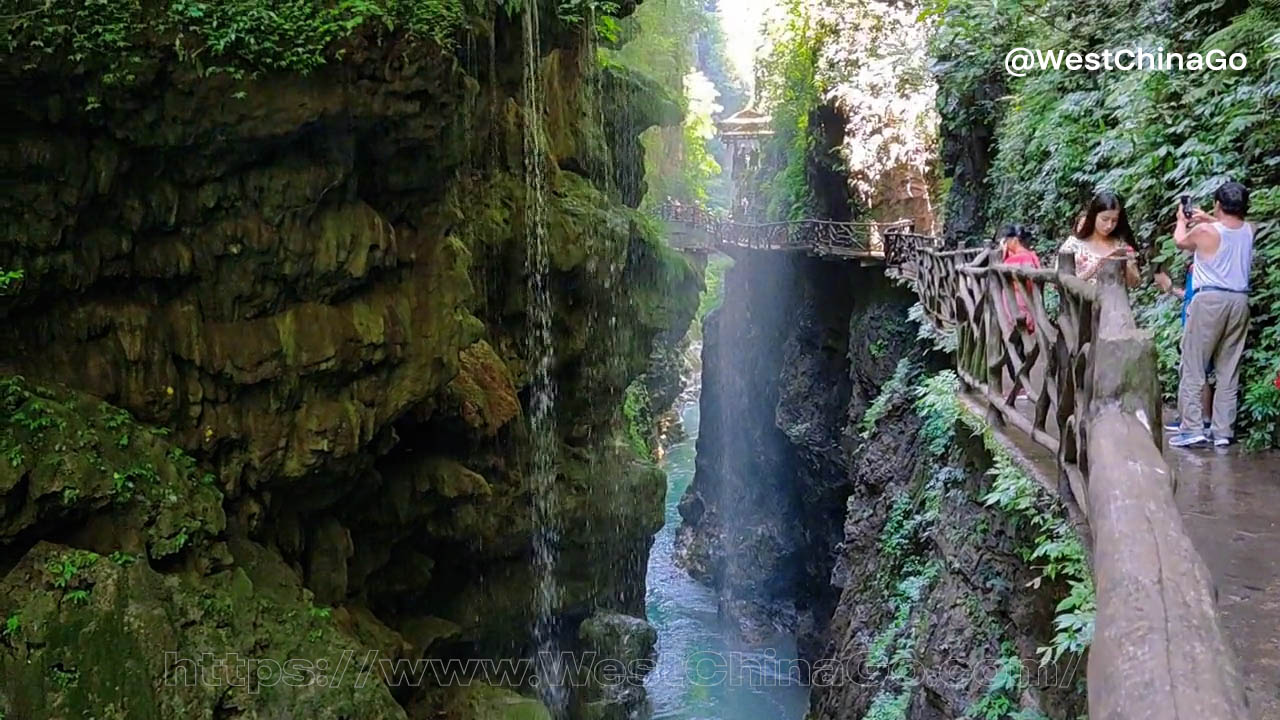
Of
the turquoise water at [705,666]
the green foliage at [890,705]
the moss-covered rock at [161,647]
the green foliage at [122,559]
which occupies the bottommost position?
the turquoise water at [705,666]

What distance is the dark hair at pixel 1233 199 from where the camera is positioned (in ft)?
16.4

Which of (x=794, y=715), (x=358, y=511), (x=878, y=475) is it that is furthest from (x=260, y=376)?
(x=794, y=715)

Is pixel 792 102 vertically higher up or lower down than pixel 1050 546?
higher up

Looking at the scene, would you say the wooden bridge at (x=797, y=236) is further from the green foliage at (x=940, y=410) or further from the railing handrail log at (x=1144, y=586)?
the railing handrail log at (x=1144, y=586)

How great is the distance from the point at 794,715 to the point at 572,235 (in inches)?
443

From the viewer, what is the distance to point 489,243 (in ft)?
37.5

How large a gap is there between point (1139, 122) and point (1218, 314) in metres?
3.92

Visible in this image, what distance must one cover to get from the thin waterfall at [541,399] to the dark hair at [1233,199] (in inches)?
333

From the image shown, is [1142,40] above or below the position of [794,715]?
above

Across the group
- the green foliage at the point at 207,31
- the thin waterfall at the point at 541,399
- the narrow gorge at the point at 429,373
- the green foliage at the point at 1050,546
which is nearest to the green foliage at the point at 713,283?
the narrow gorge at the point at 429,373

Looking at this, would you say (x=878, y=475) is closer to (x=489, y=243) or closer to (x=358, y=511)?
(x=489, y=243)

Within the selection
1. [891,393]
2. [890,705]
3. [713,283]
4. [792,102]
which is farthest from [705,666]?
[713,283]

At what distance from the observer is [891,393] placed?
14.0m

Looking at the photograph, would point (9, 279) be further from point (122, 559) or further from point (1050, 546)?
point (1050, 546)
